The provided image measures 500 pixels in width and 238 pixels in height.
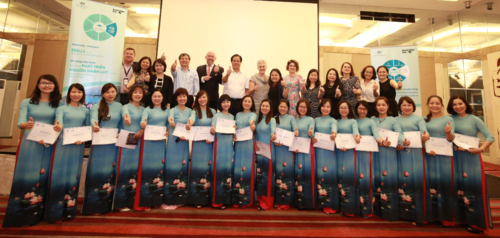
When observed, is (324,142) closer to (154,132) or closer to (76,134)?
(154,132)

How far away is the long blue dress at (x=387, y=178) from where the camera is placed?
2.96 metres

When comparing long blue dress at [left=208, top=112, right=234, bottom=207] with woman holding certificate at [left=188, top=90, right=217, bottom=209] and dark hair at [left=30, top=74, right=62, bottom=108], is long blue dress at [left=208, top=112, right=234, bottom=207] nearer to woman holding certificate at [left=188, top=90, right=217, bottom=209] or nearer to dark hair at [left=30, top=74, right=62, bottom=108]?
woman holding certificate at [left=188, top=90, right=217, bottom=209]

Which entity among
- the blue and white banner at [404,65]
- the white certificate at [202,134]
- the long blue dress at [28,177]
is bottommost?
the long blue dress at [28,177]

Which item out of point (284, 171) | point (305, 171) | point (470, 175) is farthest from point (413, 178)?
point (284, 171)

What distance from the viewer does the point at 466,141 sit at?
2.71 meters

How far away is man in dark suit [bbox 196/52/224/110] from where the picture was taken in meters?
3.98

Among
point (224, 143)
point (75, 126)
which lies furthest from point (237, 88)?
point (75, 126)

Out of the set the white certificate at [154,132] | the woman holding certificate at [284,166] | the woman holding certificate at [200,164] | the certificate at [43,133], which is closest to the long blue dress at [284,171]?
the woman holding certificate at [284,166]

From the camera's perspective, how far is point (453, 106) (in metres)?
2.87

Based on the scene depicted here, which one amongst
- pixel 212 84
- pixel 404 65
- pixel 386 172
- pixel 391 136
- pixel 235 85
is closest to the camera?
pixel 391 136

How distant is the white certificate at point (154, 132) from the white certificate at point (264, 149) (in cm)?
139

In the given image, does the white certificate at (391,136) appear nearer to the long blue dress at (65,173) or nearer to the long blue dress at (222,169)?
the long blue dress at (222,169)

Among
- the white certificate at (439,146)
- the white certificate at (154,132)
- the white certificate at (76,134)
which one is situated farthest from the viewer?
the white certificate at (154,132)

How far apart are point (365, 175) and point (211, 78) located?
304cm
